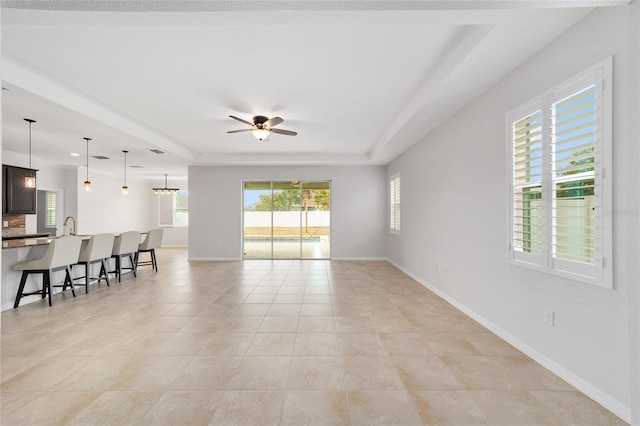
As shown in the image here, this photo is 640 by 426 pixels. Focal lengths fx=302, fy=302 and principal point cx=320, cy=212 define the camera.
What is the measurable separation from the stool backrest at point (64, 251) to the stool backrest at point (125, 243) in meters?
1.09

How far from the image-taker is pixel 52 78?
11.4ft

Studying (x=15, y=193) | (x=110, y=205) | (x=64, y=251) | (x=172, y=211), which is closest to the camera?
(x=64, y=251)

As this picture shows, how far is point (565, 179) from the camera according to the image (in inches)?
91.2

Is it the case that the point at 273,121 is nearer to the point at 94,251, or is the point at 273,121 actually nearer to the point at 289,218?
the point at 94,251

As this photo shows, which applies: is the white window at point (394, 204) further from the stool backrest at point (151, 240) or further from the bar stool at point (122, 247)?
the bar stool at point (122, 247)

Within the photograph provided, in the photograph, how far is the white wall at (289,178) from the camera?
8.20 m

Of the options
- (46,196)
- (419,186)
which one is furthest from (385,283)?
(46,196)

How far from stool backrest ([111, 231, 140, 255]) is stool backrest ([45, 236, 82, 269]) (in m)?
1.09

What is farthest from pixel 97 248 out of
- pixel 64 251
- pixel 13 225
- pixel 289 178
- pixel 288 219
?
pixel 289 178

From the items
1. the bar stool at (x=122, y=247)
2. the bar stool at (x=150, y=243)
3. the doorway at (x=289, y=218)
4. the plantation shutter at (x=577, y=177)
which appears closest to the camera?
the plantation shutter at (x=577, y=177)

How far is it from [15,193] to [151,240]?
278 cm

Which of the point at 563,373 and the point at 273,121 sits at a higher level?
the point at 273,121

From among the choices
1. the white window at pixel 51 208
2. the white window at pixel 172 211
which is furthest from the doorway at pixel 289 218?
the white window at pixel 51 208

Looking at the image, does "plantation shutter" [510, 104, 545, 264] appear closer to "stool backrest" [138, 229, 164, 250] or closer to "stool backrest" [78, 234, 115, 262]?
"stool backrest" [78, 234, 115, 262]
